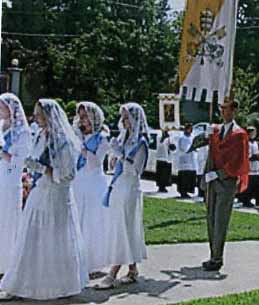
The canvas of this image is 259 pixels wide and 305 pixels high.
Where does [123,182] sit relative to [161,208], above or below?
above

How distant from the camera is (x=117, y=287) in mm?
9406

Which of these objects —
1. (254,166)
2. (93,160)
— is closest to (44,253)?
(93,160)

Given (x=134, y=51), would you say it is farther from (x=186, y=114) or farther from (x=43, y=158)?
(x=43, y=158)

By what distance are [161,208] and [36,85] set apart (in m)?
28.6

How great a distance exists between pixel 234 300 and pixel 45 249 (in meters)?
1.94

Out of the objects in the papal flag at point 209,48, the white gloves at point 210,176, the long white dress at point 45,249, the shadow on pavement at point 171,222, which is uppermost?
the papal flag at point 209,48

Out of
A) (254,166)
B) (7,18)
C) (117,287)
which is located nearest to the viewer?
(117,287)

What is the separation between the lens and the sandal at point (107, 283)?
9.32m

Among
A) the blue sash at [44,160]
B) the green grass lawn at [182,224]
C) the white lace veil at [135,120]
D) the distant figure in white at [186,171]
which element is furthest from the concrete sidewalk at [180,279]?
the distant figure in white at [186,171]

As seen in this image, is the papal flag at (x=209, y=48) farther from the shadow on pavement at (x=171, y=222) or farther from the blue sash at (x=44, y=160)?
the shadow on pavement at (x=171, y=222)

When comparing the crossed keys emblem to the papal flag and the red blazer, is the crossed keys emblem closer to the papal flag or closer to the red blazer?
the papal flag

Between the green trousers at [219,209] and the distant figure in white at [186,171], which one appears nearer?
the green trousers at [219,209]

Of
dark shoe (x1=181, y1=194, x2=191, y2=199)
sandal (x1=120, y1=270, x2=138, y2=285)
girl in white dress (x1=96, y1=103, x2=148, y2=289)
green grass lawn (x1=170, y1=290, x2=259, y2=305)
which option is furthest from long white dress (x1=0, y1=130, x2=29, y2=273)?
dark shoe (x1=181, y1=194, x2=191, y2=199)

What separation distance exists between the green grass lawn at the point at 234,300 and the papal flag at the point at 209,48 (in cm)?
278
